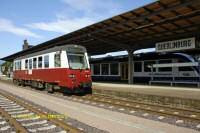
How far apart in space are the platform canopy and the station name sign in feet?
2.38

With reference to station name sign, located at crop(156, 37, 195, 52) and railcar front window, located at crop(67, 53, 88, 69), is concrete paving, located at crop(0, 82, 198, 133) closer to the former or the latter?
railcar front window, located at crop(67, 53, 88, 69)

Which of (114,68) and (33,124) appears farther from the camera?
(114,68)

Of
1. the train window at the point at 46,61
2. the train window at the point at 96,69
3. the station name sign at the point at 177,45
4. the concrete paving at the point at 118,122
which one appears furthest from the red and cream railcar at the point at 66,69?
the train window at the point at 96,69

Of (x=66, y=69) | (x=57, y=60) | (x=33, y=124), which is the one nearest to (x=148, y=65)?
(x=57, y=60)

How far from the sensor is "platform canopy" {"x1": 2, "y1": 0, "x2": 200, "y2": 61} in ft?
50.5

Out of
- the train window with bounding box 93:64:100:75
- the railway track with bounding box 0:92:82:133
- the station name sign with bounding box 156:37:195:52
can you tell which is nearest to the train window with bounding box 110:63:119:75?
the train window with bounding box 93:64:100:75

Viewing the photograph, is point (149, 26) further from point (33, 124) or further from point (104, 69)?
point (104, 69)

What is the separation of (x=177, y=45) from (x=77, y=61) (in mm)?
6858

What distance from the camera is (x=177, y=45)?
2011 centimetres

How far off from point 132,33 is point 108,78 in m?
11.5

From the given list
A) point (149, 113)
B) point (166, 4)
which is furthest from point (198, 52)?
point (149, 113)

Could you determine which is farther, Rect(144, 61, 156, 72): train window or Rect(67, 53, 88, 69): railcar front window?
Rect(144, 61, 156, 72): train window

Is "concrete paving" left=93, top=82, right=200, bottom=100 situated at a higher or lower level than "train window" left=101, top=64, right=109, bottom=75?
A: lower

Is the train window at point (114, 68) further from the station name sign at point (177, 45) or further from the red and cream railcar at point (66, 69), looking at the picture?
the red and cream railcar at point (66, 69)
